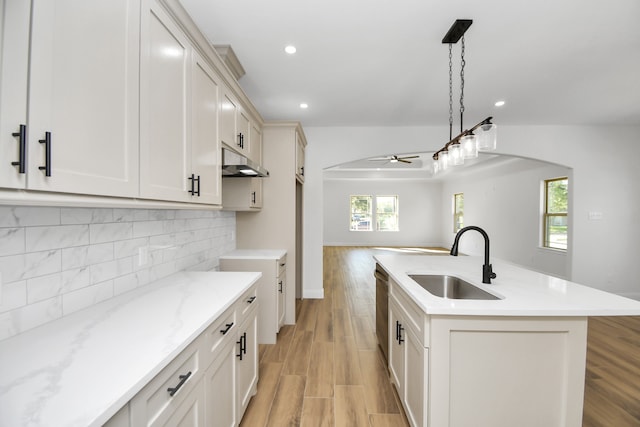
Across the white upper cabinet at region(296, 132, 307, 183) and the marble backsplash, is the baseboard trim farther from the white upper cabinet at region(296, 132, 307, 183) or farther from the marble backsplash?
the marble backsplash

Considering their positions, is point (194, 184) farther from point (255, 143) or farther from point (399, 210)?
point (399, 210)

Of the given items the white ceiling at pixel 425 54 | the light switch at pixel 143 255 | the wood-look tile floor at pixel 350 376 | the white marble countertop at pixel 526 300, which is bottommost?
the wood-look tile floor at pixel 350 376

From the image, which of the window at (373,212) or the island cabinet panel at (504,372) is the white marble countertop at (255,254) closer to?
the island cabinet panel at (504,372)

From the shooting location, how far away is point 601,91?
9.87 feet

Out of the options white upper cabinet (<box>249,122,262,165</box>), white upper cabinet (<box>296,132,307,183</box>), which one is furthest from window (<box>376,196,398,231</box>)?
white upper cabinet (<box>249,122,262,165</box>)

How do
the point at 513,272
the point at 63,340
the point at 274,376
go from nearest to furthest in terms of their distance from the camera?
the point at 63,340, the point at 513,272, the point at 274,376

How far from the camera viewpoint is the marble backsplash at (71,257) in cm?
97

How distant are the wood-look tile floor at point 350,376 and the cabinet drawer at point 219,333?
2.69 feet

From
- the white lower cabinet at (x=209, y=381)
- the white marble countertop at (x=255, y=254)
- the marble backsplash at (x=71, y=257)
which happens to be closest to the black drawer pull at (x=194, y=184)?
the marble backsplash at (x=71, y=257)

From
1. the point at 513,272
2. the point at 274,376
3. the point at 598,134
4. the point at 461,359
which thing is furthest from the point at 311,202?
the point at 598,134

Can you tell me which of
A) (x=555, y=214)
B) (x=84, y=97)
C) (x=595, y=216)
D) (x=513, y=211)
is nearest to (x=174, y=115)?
(x=84, y=97)

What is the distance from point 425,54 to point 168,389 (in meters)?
2.79

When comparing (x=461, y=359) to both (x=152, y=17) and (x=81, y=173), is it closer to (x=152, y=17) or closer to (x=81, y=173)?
(x=81, y=173)

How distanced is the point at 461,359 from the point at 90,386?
146 cm
